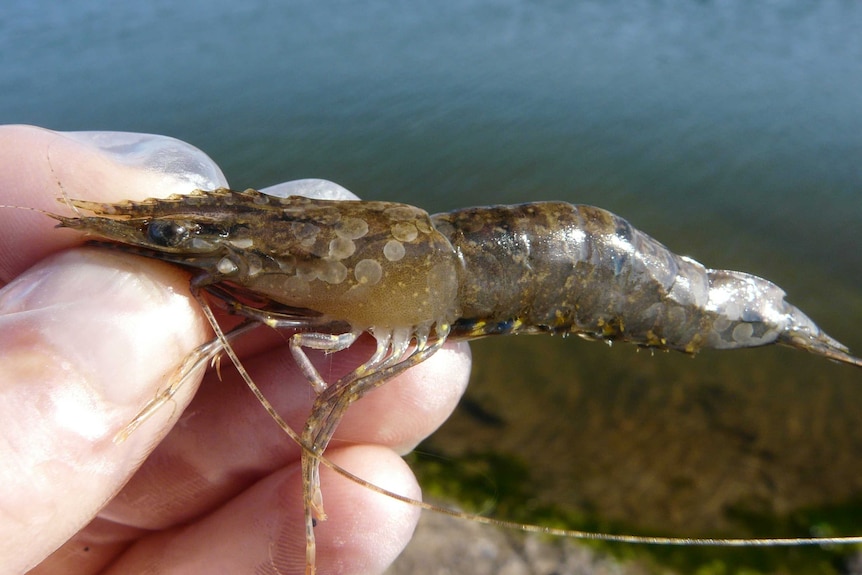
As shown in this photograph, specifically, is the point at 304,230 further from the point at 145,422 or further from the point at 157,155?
the point at 145,422

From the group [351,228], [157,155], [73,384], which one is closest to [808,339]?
[351,228]

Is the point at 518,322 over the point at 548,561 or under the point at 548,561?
over

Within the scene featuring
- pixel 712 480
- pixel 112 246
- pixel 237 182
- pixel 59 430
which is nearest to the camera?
pixel 59 430

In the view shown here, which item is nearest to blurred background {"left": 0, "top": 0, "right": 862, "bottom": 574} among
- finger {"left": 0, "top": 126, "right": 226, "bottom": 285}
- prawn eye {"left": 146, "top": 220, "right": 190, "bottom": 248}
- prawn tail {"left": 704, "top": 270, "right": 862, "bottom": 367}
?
prawn tail {"left": 704, "top": 270, "right": 862, "bottom": 367}

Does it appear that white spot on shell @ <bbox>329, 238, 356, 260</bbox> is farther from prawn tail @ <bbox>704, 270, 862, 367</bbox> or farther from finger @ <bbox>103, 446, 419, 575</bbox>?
prawn tail @ <bbox>704, 270, 862, 367</bbox>

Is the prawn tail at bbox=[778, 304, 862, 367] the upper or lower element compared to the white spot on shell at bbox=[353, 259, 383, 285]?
lower

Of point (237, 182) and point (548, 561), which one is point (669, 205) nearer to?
point (548, 561)

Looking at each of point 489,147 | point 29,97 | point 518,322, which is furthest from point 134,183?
point 29,97
